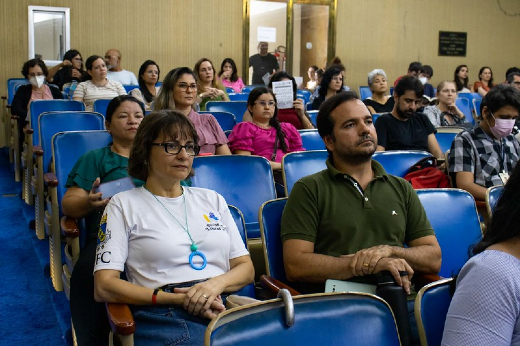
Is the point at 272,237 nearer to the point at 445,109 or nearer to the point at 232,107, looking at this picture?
the point at 232,107

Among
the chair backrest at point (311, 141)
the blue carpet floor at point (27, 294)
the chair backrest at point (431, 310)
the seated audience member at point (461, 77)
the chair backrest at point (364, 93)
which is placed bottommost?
the blue carpet floor at point (27, 294)

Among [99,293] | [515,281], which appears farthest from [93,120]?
[515,281]

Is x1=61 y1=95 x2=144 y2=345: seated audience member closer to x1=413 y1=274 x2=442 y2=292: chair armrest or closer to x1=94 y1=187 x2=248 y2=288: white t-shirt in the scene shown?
x1=94 y1=187 x2=248 y2=288: white t-shirt

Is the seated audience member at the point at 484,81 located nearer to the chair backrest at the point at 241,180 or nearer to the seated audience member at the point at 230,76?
the seated audience member at the point at 230,76

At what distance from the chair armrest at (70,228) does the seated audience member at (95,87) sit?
3.43 m

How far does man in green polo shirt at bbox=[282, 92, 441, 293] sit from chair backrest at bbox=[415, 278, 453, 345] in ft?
1.53

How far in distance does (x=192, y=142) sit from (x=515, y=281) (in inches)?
50.5

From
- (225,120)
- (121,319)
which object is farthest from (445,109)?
(121,319)

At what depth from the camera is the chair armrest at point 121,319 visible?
1593mm

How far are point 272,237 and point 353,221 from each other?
31 centimetres

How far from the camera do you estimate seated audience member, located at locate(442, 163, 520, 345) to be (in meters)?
1.04

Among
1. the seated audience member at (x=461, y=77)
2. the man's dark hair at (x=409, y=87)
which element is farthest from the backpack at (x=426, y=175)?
the seated audience member at (x=461, y=77)

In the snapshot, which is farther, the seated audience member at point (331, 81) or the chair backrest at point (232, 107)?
the seated audience member at point (331, 81)

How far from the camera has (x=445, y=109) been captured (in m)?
5.66
